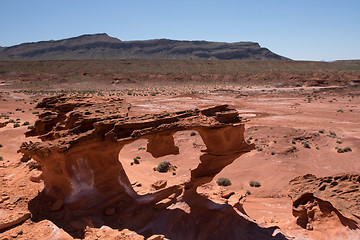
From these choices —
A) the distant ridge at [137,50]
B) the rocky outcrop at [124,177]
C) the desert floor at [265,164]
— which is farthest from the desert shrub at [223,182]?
the distant ridge at [137,50]

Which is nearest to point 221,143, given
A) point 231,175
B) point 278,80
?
point 231,175

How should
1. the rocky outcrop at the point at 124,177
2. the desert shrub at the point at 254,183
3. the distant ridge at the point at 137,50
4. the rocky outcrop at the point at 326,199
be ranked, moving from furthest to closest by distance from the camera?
the distant ridge at the point at 137,50, the desert shrub at the point at 254,183, the rocky outcrop at the point at 124,177, the rocky outcrop at the point at 326,199

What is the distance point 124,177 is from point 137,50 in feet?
506

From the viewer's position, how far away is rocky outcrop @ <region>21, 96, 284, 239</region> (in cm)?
768

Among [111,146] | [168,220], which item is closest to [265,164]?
[168,220]

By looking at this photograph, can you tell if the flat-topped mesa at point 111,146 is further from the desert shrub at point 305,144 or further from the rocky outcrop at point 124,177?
the desert shrub at point 305,144

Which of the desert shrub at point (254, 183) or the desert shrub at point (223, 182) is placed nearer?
the desert shrub at point (254, 183)

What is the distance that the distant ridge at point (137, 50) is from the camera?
485ft

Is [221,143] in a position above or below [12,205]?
above

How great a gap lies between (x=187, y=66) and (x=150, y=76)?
20407 mm

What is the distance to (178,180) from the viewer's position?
13.2m

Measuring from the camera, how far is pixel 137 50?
156m

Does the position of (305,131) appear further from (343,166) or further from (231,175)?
(231,175)

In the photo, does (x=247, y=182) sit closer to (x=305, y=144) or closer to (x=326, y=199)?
(x=326, y=199)
